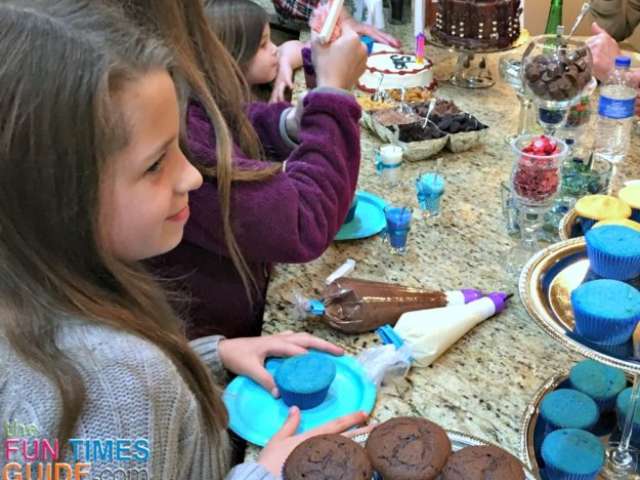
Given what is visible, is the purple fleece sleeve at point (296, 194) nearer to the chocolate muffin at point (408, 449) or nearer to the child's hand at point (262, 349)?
the child's hand at point (262, 349)

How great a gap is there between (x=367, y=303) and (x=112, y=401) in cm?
53

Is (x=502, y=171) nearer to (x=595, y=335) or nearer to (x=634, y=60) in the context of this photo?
(x=634, y=60)

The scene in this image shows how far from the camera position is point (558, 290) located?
91 centimetres

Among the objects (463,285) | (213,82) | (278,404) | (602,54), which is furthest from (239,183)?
(602,54)

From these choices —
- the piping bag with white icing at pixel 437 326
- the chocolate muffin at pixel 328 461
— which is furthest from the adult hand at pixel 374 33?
the chocolate muffin at pixel 328 461

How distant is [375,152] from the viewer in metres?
1.70

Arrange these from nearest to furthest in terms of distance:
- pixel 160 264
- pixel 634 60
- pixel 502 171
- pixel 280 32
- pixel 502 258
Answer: pixel 160 264
pixel 502 258
pixel 502 171
pixel 634 60
pixel 280 32

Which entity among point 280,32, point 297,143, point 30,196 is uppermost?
point 30,196

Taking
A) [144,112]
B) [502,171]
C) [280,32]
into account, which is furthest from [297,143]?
[280,32]

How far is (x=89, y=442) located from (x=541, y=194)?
2.93 feet

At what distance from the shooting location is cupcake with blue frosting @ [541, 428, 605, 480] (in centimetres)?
85

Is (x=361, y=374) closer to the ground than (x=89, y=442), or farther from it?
closer to the ground

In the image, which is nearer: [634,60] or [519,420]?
[519,420]

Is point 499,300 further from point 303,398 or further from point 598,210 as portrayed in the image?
point 303,398
